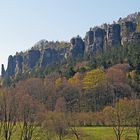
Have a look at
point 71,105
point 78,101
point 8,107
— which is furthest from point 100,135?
point 78,101

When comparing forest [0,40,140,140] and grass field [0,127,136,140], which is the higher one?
forest [0,40,140,140]

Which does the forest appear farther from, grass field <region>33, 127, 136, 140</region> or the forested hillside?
grass field <region>33, 127, 136, 140</region>

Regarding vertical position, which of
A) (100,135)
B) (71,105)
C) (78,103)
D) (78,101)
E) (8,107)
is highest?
(78,101)

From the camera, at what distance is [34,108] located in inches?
2447

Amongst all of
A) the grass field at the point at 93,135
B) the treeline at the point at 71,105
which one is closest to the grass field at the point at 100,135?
the grass field at the point at 93,135

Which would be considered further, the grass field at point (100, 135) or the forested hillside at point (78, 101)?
the grass field at point (100, 135)

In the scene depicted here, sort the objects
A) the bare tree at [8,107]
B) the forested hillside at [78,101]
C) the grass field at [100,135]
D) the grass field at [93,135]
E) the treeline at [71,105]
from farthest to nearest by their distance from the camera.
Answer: the grass field at [100,135]
the grass field at [93,135]
the forested hillside at [78,101]
the treeline at [71,105]
the bare tree at [8,107]

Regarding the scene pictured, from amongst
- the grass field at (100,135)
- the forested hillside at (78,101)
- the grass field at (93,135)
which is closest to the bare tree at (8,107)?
the forested hillside at (78,101)

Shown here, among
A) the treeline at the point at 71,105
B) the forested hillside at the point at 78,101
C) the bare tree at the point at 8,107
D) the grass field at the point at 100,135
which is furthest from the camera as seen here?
the grass field at the point at 100,135

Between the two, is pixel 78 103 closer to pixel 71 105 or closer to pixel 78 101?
pixel 78 101

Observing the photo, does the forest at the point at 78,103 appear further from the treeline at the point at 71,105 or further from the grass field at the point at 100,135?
the grass field at the point at 100,135

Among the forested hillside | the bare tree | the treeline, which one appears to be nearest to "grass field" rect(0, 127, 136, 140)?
the treeline

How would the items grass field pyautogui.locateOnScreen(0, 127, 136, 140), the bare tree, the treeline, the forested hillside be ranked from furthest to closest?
grass field pyautogui.locateOnScreen(0, 127, 136, 140), the forested hillside, the treeline, the bare tree

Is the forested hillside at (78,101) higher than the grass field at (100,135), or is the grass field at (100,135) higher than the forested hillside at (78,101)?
the forested hillside at (78,101)
